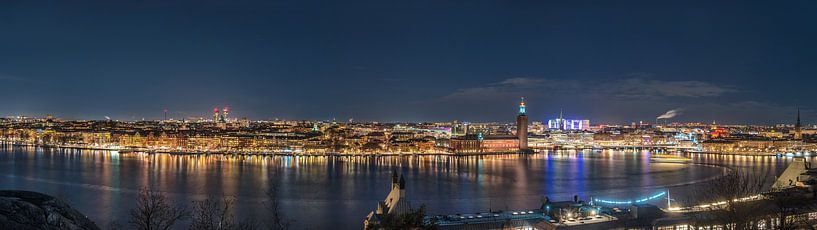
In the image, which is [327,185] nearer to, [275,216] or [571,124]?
[275,216]

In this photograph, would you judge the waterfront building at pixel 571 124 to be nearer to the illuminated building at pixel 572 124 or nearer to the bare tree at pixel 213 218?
the illuminated building at pixel 572 124

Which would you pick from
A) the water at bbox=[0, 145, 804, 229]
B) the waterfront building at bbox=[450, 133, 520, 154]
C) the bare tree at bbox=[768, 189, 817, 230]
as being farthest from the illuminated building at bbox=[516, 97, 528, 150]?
the bare tree at bbox=[768, 189, 817, 230]

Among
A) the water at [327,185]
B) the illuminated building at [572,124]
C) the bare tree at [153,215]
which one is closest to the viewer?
the bare tree at [153,215]

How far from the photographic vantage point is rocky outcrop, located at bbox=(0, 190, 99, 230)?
1.75 m

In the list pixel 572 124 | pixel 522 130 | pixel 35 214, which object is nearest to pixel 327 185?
pixel 35 214

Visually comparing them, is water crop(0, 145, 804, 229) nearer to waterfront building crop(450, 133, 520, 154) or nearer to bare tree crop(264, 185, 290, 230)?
bare tree crop(264, 185, 290, 230)

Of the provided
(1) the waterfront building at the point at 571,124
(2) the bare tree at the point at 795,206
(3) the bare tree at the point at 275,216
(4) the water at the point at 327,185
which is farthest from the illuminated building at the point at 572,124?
(2) the bare tree at the point at 795,206

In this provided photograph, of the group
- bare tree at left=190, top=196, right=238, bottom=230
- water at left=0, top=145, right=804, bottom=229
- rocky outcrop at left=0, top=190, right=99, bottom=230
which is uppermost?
rocky outcrop at left=0, top=190, right=99, bottom=230

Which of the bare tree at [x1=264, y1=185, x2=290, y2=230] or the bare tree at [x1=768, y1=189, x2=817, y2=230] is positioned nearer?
the bare tree at [x1=264, y1=185, x2=290, y2=230]

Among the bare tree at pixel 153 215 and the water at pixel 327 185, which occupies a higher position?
the bare tree at pixel 153 215

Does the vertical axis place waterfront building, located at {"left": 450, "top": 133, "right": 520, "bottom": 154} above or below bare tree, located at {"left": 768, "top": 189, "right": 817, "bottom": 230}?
below

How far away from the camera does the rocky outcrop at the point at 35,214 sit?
1750 mm

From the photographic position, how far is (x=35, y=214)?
72.6 inches

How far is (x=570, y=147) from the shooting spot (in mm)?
46625
